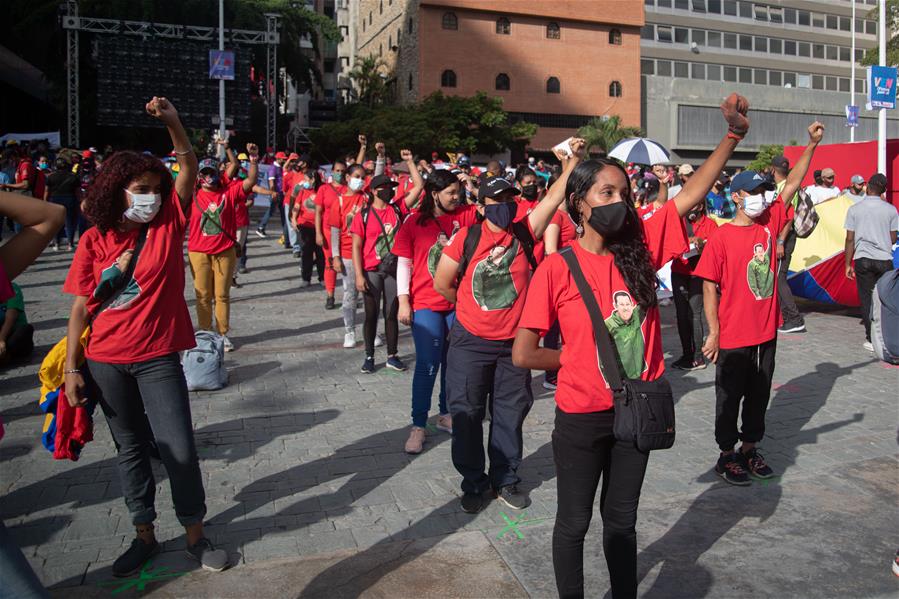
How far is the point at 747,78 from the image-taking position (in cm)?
6806

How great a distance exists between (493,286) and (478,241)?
28 cm

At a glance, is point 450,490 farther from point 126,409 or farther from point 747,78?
point 747,78

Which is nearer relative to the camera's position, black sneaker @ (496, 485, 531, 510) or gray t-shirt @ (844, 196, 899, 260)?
black sneaker @ (496, 485, 531, 510)

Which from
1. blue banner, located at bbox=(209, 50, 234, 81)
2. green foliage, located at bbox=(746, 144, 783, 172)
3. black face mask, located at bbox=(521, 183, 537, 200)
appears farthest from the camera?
green foliage, located at bbox=(746, 144, 783, 172)

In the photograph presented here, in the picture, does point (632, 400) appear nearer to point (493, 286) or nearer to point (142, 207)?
point (493, 286)

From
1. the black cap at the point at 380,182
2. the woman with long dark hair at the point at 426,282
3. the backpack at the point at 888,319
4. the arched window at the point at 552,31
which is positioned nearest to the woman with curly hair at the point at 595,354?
the backpack at the point at 888,319

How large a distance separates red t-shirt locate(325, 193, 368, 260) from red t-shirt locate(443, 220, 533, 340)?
4648mm

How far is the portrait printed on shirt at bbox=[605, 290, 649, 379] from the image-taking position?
321 centimetres

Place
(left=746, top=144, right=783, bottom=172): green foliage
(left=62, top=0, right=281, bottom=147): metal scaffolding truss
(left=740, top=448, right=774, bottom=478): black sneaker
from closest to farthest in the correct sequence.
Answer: (left=740, top=448, right=774, bottom=478): black sneaker
(left=62, top=0, right=281, bottom=147): metal scaffolding truss
(left=746, top=144, right=783, bottom=172): green foliage

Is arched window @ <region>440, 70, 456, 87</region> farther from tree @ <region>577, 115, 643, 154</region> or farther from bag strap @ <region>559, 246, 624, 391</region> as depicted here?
bag strap @ <region>559, 246, 624, 391</region>

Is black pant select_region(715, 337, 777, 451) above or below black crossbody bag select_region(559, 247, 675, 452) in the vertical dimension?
below

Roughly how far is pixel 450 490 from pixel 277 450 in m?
1.42

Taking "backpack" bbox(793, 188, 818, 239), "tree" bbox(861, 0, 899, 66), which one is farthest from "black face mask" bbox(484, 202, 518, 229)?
"tree" bbox(861, 0, 899, 66)

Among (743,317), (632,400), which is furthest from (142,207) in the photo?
(743,317)
